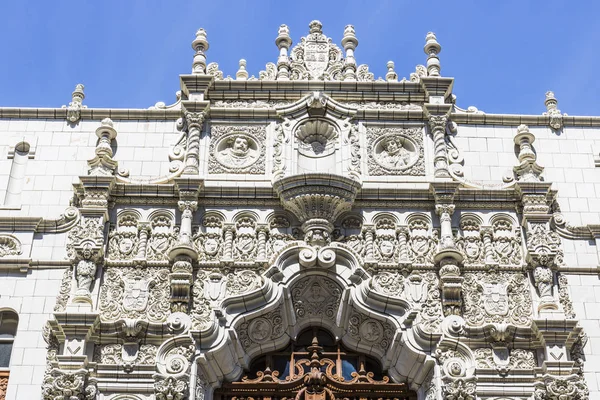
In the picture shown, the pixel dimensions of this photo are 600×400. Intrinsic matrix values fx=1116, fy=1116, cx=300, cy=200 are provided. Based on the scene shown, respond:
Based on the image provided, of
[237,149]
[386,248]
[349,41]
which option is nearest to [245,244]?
[237,149]

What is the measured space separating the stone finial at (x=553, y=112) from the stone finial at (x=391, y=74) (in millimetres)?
2993

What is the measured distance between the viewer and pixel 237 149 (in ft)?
68.3

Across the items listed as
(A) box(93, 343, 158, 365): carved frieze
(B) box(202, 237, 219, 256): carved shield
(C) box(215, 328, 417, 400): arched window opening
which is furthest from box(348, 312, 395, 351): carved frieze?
(A) box(93, 343, 158, 365): carved frieze

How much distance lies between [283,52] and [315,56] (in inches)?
Result: 25.9

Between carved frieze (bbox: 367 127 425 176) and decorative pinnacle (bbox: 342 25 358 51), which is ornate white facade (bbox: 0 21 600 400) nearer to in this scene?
carved frieze (bbox: 367 127 425 176)

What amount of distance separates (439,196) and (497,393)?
149 inches

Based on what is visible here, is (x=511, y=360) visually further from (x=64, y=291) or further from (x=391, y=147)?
(x=64, y=291)

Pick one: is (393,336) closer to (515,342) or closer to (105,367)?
(515,342)

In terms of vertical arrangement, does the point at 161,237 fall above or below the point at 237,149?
below

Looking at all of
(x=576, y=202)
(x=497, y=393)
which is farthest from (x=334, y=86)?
(x=497, y=393)

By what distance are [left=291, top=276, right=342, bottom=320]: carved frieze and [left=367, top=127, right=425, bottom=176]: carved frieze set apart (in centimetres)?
251

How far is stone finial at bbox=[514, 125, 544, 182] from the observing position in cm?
2016

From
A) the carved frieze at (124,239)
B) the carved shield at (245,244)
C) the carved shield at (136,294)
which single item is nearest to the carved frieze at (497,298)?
the carved shield at (245,244)

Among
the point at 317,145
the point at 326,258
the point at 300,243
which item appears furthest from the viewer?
the point at 317,145
